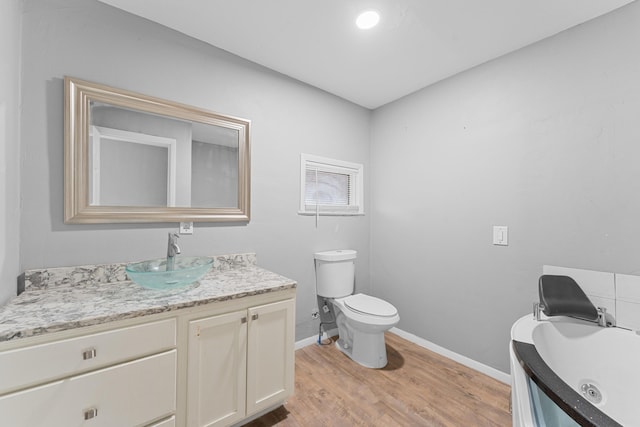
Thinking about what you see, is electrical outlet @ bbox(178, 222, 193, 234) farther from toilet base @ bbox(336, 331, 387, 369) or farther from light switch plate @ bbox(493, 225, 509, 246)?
light switch plate @ bbox(493, 225, 509, 246)

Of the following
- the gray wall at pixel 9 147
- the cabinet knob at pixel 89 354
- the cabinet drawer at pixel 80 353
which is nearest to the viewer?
the cabinet drawer at pixel 80 353

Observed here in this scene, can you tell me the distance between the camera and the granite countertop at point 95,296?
0.97 metres

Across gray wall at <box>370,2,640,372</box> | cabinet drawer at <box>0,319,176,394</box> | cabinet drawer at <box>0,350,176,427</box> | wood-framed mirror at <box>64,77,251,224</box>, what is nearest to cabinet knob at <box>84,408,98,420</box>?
cabinet drawer at <box>0,350,176,427</box>

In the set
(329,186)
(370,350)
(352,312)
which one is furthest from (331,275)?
(329,186)

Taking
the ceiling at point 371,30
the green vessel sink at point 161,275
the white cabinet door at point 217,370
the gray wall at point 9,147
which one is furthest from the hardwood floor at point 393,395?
the ceiling at point 371,30

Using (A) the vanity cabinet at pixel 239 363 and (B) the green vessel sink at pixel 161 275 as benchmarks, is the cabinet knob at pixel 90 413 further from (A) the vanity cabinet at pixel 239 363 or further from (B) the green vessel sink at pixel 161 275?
(B) the green vessel sink at pixel 161 275

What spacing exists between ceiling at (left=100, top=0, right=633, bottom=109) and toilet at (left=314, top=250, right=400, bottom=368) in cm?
161

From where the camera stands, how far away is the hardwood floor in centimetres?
153

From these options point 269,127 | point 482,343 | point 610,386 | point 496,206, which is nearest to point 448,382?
point 482,343

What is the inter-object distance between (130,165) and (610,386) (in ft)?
9.38

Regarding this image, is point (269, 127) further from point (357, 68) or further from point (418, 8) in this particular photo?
point (418, 8)

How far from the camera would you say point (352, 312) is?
6.87 feet

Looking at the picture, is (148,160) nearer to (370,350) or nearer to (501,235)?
(370,350)

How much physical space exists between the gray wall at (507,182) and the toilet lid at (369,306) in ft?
1.53
